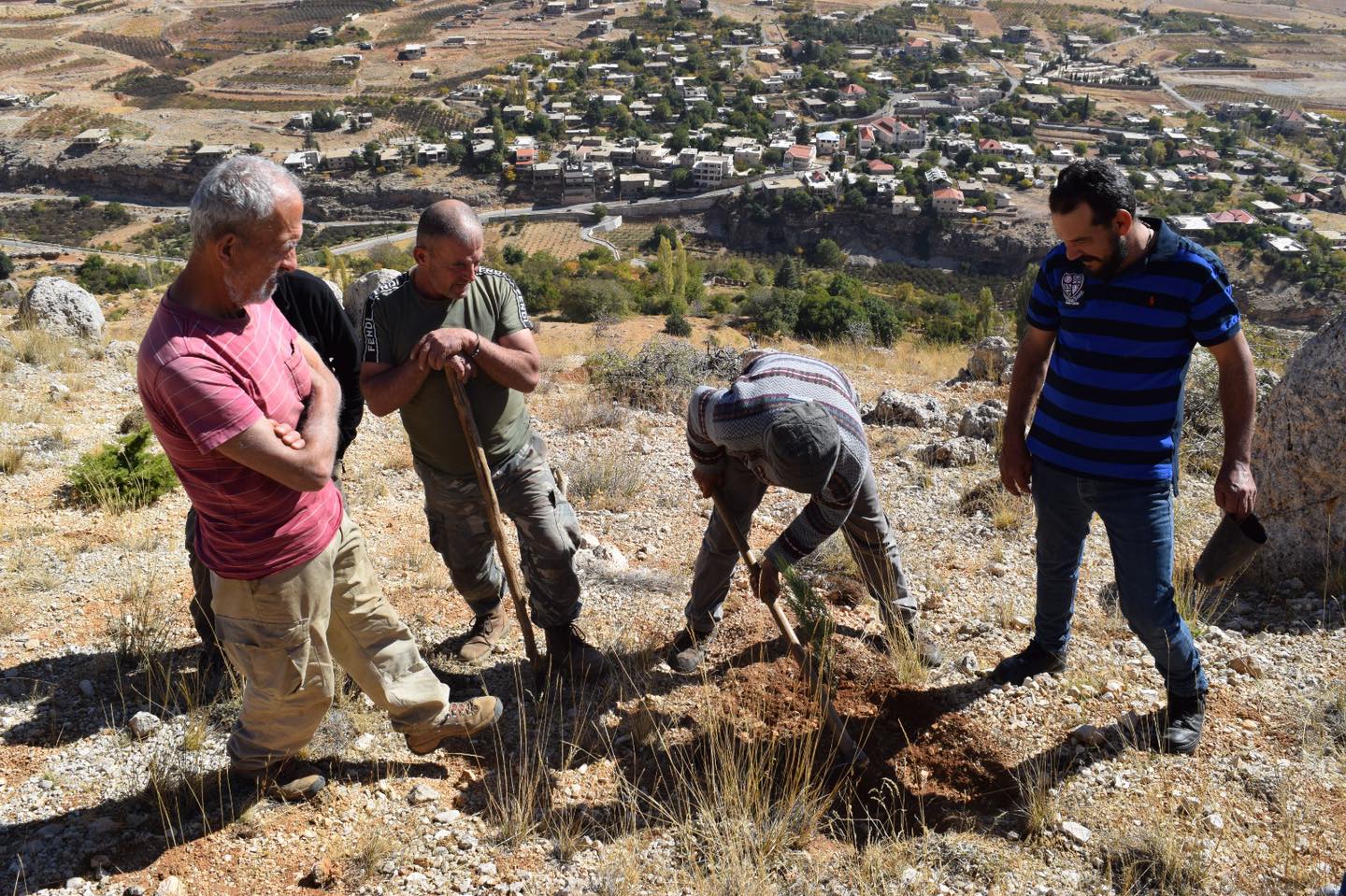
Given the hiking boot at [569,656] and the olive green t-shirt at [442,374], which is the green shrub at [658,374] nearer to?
the hiking boot at [569,656]

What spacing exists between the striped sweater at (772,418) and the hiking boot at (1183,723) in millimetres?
1328

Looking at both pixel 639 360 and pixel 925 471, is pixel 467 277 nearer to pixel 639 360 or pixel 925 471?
pixel 925 471

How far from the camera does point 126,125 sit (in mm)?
62781

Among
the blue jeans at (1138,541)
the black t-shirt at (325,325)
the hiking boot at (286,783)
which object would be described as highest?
the black t-shirt at (325,325)

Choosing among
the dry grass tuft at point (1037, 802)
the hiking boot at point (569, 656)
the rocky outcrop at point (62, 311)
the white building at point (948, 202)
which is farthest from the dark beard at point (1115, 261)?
the white building at point (948, 202)

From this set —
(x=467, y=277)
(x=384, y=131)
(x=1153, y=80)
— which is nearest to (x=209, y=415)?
(x=467, y=277)

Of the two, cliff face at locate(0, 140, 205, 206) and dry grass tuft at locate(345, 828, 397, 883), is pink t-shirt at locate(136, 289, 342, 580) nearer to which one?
dry grass tuft at locate(345, 828, 397, 883)

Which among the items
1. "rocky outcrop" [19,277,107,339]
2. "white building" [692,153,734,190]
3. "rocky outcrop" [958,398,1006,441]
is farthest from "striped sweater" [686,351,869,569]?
"white building" [692,153,734,190]

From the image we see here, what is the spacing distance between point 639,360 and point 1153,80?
84666mm

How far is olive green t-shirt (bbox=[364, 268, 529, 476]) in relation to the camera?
3.22 m

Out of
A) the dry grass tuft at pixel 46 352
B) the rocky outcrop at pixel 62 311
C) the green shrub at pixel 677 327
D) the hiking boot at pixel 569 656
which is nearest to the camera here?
the hiking boot at pixel 569 656

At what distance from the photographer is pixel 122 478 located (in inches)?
199

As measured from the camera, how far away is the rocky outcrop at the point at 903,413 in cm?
739

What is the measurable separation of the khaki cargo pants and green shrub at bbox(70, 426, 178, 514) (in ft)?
9.23
